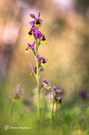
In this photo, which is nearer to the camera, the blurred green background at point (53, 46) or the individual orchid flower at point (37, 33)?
the individual orchid flower at point (37, 33)

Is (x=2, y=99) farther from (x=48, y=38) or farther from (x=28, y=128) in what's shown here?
(x=48, y=38)

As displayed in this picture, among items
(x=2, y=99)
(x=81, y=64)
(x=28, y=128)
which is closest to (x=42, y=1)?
(x=81, y=64)

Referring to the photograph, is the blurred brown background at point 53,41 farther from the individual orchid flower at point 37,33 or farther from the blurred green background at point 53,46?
the individual orchid flower at point 37,33

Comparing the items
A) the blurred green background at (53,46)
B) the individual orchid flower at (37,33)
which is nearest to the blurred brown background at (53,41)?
the blurred green background at (53,46)

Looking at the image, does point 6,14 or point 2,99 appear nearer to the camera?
point 2,99

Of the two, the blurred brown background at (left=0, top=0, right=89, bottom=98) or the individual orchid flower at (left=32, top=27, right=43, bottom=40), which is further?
the blurred brown background at (left=0, top=0, right=89, bottom=98)

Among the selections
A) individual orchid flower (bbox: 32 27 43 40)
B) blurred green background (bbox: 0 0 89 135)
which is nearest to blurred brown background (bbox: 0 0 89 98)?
blurred green background (bbox: 0 0 89 135)

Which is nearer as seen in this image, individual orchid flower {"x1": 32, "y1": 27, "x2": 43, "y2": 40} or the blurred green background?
individual orchid flower {"x1": 32, "y1": 27, "x2": 43, "y2": 40}

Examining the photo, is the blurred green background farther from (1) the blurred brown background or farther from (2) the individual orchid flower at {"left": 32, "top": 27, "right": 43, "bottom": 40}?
(2) the individual orchid flower at {"left": 32, "top": 27, "right": 43, "bottom": 40}

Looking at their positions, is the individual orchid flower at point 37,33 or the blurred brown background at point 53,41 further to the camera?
the blurred brown background at point 53,41
